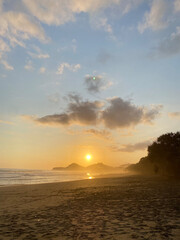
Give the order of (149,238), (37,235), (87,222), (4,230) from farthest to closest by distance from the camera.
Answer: (87,222)
(4,230)
(37,235)
(149,238)

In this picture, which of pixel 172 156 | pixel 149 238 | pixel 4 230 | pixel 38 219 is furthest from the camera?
pixel 172 156

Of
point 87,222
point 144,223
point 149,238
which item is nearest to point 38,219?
point 87,222

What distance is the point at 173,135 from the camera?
236 ft

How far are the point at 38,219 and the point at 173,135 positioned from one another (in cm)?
6787

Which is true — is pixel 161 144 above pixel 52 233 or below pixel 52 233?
above

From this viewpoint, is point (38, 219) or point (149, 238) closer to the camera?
point (149, 238)

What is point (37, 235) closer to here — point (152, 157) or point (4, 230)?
point (4, 230)

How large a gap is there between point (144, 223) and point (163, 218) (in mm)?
1554

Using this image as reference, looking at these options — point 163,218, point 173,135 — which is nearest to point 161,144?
point 173,135

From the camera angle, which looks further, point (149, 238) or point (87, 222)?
point (87, 222)

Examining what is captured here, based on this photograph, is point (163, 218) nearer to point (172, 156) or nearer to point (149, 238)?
point (149, 238)

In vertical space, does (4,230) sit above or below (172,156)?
below

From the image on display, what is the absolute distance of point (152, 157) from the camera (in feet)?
255

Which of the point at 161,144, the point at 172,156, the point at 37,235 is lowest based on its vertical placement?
the point at 37,235
